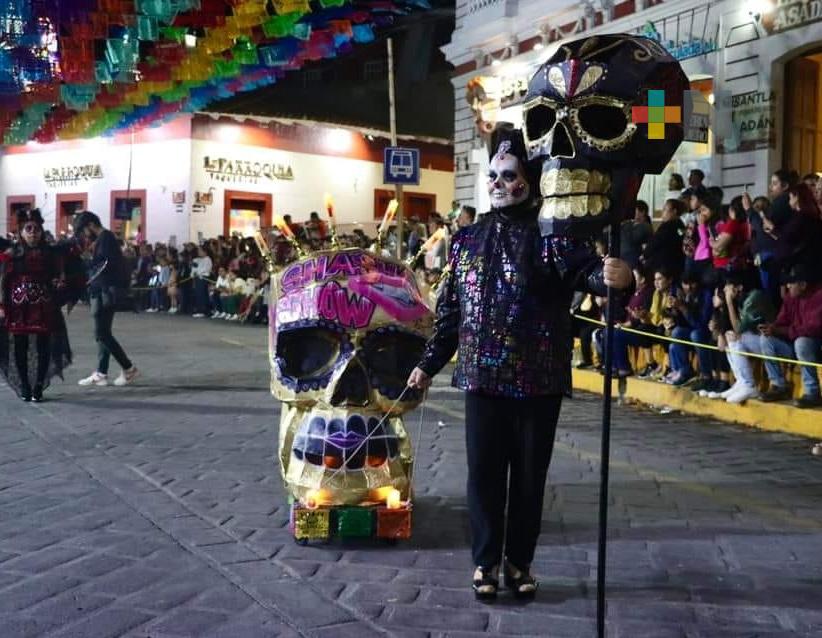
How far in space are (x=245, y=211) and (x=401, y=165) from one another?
16.6 meters

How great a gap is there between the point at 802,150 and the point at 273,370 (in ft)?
36.2

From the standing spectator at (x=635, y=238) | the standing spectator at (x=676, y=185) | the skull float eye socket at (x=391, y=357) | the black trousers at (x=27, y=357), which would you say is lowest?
the black trousers at (x=27, y=357)

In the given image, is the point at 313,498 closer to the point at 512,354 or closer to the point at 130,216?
the point at 512,354

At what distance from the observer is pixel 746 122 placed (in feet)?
44.5

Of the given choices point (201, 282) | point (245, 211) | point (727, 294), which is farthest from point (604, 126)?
point (245, 211)

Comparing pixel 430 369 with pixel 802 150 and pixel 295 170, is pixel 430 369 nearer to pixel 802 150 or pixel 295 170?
pixel 802 150

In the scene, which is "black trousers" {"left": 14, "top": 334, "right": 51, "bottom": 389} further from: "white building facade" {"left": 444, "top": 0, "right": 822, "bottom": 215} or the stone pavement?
"white building facade" {"left": 444, "top": 0, "right": 822, "bottom": 215}

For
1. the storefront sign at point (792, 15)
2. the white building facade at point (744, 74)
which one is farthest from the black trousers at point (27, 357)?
the storefront sign at point (792, 15)

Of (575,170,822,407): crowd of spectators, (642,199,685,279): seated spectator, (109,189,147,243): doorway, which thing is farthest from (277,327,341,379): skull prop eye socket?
(109,189,147,243): doorway

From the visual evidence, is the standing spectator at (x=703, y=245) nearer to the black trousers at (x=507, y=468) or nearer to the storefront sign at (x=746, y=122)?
the storefront sign at (x=746, y=122)

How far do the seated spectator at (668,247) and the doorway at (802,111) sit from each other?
141 inches

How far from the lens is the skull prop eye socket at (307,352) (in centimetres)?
480

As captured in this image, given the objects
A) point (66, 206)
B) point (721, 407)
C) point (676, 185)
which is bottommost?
point (721, 407)

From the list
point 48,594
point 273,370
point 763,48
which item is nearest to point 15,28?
point 273,370
